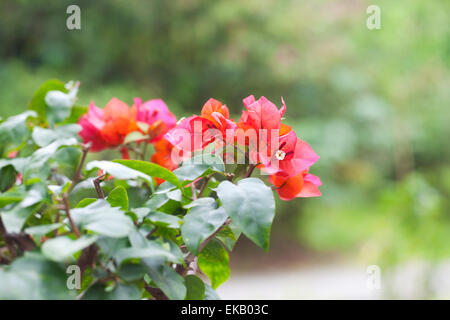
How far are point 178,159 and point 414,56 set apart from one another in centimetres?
303

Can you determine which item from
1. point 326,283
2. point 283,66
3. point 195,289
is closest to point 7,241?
point 195,289

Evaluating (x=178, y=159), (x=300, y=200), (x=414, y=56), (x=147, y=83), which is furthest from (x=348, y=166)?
(x=178, y=159)

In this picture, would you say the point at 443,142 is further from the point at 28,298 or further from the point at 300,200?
the point at 28,298

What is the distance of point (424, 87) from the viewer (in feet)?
11.9

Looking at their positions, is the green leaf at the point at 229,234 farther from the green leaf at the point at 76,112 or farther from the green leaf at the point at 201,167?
the green leaf at the point at 76,112

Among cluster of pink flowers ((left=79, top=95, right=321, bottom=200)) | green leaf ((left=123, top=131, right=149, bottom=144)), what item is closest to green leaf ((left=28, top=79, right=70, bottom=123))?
green leaf ((left=123, top=131, right=149, bottom=144))

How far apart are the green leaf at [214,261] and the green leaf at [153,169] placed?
0.07m

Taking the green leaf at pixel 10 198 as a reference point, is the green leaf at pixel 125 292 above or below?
below

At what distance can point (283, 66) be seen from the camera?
313 centimetres

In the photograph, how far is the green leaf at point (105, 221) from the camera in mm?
241

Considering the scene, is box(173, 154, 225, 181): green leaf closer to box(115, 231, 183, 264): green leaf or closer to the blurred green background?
box(115, 231, 183, 264): green leaf

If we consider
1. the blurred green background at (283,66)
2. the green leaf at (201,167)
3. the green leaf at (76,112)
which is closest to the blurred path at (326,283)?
the blurred green background at (283,66)

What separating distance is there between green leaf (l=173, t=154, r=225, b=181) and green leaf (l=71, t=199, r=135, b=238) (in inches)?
2.5

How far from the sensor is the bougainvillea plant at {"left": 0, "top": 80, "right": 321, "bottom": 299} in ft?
0.83
